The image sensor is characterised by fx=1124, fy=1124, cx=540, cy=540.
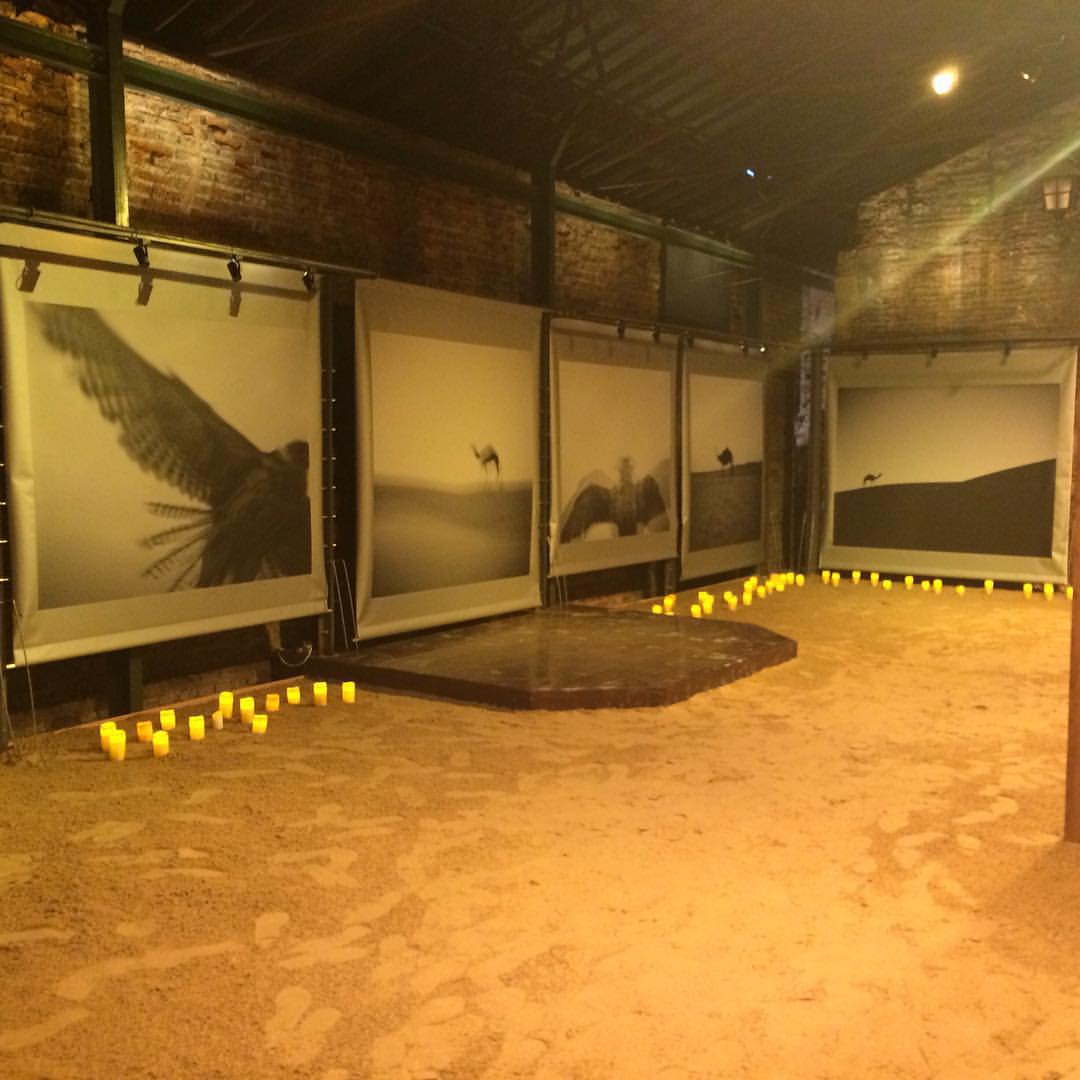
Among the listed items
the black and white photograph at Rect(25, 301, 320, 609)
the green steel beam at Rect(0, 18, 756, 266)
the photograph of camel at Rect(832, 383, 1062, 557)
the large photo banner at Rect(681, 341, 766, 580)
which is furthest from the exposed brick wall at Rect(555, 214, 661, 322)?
the black and white photograph at Rect(25, 301, 320, 609)

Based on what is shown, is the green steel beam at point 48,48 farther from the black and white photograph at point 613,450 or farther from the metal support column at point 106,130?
the black and white photograph at point 613,450

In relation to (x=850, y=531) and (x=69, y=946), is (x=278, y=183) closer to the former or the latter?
(x=69, y=946)

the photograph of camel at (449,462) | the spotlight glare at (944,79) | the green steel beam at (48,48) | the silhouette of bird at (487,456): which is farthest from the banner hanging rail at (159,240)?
the spotlight glare at (944,79)

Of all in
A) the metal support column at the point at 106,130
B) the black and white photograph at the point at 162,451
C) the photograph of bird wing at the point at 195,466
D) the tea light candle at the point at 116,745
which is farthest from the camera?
the metal support column at the point at 106,130

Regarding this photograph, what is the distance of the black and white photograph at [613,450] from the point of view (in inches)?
356

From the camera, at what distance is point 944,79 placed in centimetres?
929

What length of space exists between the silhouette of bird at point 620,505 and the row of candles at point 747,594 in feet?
2.40

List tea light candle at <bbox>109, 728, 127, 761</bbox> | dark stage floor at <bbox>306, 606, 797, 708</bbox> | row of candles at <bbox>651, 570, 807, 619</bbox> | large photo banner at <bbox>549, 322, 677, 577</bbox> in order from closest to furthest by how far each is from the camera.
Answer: tea light candle at <bbox>109, 728, 127, 761</bbox>, dark stage floor at <bbox>306, 606, 797, 708</bbox>, large photo banner at <bbox>549, 322, 677, 577</bbox>, row of candles at <bbox>651, 570, 807, 619</bbox>

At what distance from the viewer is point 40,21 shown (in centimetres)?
562

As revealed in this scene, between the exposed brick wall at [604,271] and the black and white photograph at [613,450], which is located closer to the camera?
the black and white photograph at [613,450]

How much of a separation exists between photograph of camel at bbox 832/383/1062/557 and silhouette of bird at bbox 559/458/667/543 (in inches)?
119

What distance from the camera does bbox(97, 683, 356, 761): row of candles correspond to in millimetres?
5199

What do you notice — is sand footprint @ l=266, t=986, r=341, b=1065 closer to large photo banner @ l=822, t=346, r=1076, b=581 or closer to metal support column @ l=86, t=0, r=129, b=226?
metal support column @ l=86, t=0, r=129, b=226

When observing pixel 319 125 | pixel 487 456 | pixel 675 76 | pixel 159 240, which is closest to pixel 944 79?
pixel 675 76
